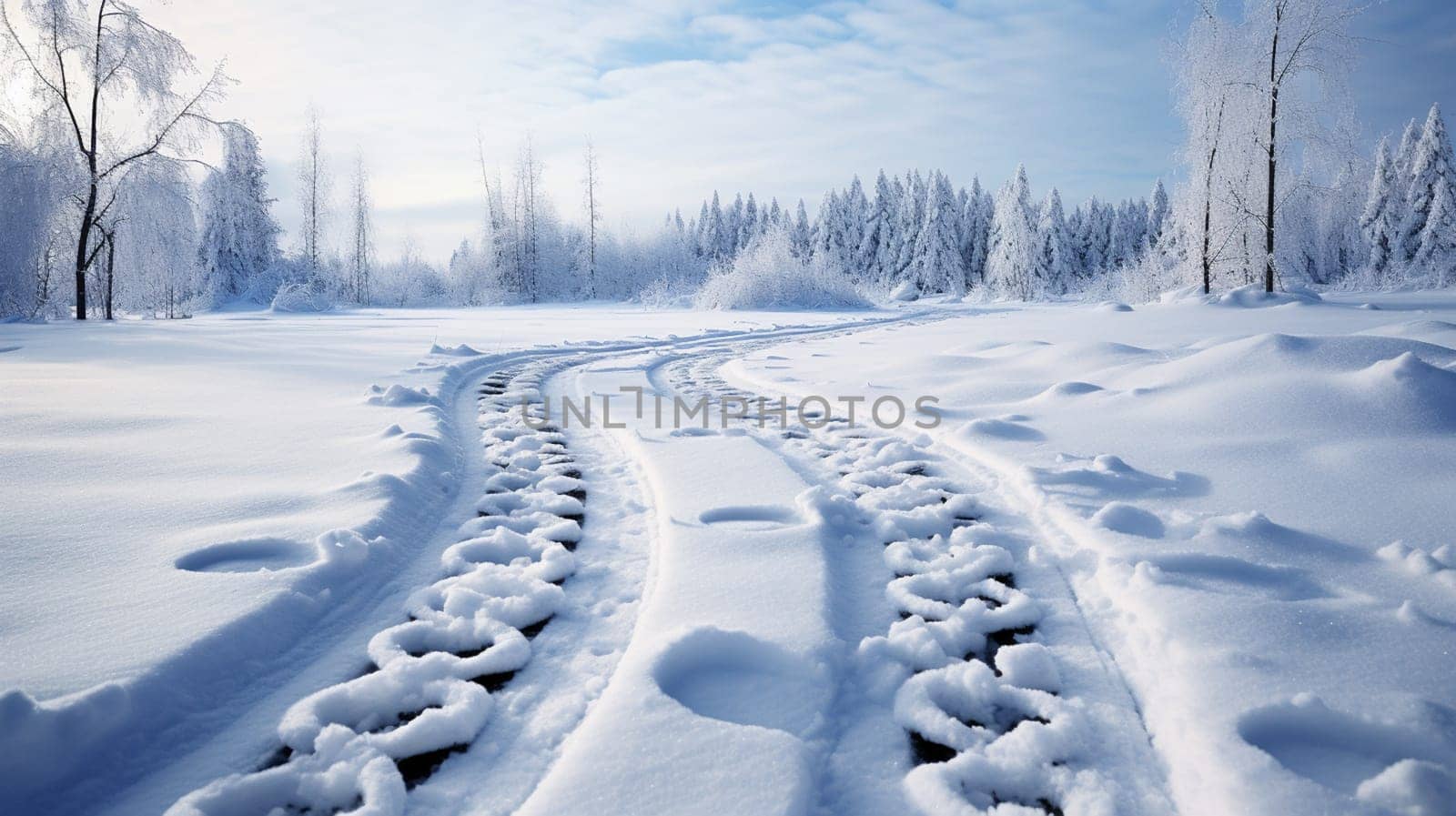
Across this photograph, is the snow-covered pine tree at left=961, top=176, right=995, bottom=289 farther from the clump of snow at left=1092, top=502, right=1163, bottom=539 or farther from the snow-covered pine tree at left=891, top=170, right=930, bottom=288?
the clump of snow at left=1092, top=502, right=1163, bottom=539

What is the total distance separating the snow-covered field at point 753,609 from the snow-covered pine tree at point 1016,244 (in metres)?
32.7

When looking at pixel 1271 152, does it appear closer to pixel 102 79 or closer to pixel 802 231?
pixel 102 79

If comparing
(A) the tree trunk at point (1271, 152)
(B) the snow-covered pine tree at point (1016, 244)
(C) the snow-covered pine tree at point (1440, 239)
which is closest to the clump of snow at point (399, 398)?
(A) the tree trunk at point (1271, 152)

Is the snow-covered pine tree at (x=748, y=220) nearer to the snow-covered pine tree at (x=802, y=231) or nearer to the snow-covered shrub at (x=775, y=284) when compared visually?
the snow-covered pine tree at (x=802, y=231)

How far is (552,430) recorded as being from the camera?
4.17 m

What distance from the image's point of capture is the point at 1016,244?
113ft

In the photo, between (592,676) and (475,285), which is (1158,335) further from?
(475,285)

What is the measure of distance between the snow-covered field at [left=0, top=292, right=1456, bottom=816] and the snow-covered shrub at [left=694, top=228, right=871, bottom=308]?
17.2m

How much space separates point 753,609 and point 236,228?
3599 cm

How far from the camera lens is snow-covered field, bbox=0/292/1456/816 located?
1.22 m

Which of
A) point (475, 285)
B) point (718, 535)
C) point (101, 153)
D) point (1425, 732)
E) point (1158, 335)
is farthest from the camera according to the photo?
point (475, 285)

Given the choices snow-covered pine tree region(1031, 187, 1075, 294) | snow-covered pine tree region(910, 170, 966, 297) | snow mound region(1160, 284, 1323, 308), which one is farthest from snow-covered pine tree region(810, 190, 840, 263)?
snow mound region(1160, 284, 1323, 308)

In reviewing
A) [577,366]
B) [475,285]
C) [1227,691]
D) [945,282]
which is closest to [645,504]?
[1227,691]

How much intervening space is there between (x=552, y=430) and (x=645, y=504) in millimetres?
1595
